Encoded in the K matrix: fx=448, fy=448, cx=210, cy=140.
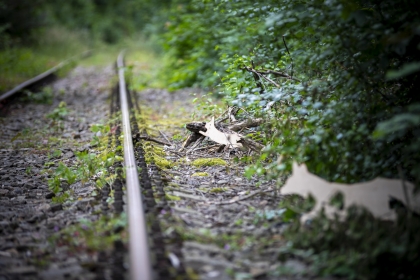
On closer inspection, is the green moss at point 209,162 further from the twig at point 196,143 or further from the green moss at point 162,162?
the twig at point 196,143

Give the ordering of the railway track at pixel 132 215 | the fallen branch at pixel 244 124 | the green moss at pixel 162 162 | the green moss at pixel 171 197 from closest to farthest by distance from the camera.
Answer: the railway track at pixel 132 215, the green moss at pixel 171 197, the green moss at pixel 162 162, the fallen branch at pixel 244 124

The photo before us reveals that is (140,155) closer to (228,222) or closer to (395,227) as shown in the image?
(228,222)

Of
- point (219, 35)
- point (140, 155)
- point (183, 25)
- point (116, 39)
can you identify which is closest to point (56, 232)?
point (140, 155)

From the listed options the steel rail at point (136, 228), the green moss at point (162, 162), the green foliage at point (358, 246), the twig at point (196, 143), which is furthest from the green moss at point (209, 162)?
the green foliage at point (358, 246)

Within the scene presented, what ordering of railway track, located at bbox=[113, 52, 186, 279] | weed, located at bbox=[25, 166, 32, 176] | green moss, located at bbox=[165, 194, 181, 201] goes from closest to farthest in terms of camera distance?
railway track, located at bbox=[113, 52, 186, 279], green moss, located at bbox=[165, 194, 181, 201], weed, located at bbox=[25, 166, 32, 176]

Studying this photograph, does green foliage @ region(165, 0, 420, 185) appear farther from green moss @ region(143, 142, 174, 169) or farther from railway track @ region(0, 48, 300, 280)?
green moss @ region(143, 142, 174, 169)

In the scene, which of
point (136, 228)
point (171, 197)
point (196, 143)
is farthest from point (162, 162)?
point (136, 228)

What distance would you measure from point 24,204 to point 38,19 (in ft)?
73.9

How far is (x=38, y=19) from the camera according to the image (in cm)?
2428

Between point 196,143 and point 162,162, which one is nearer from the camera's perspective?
point 162,162

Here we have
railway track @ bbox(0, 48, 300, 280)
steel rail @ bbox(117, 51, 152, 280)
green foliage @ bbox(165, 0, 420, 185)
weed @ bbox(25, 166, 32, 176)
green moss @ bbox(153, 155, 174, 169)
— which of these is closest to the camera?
steel rail @ bbox(117, 51, 152, 280)

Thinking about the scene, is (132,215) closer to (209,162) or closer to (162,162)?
(162,162)

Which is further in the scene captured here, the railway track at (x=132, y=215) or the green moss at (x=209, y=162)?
the green moss at (x=209, y=162)

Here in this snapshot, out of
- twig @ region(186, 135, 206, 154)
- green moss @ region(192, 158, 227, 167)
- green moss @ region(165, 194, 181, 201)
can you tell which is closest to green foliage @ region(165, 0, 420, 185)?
green moss @ region(192, 158, 227, 167)
